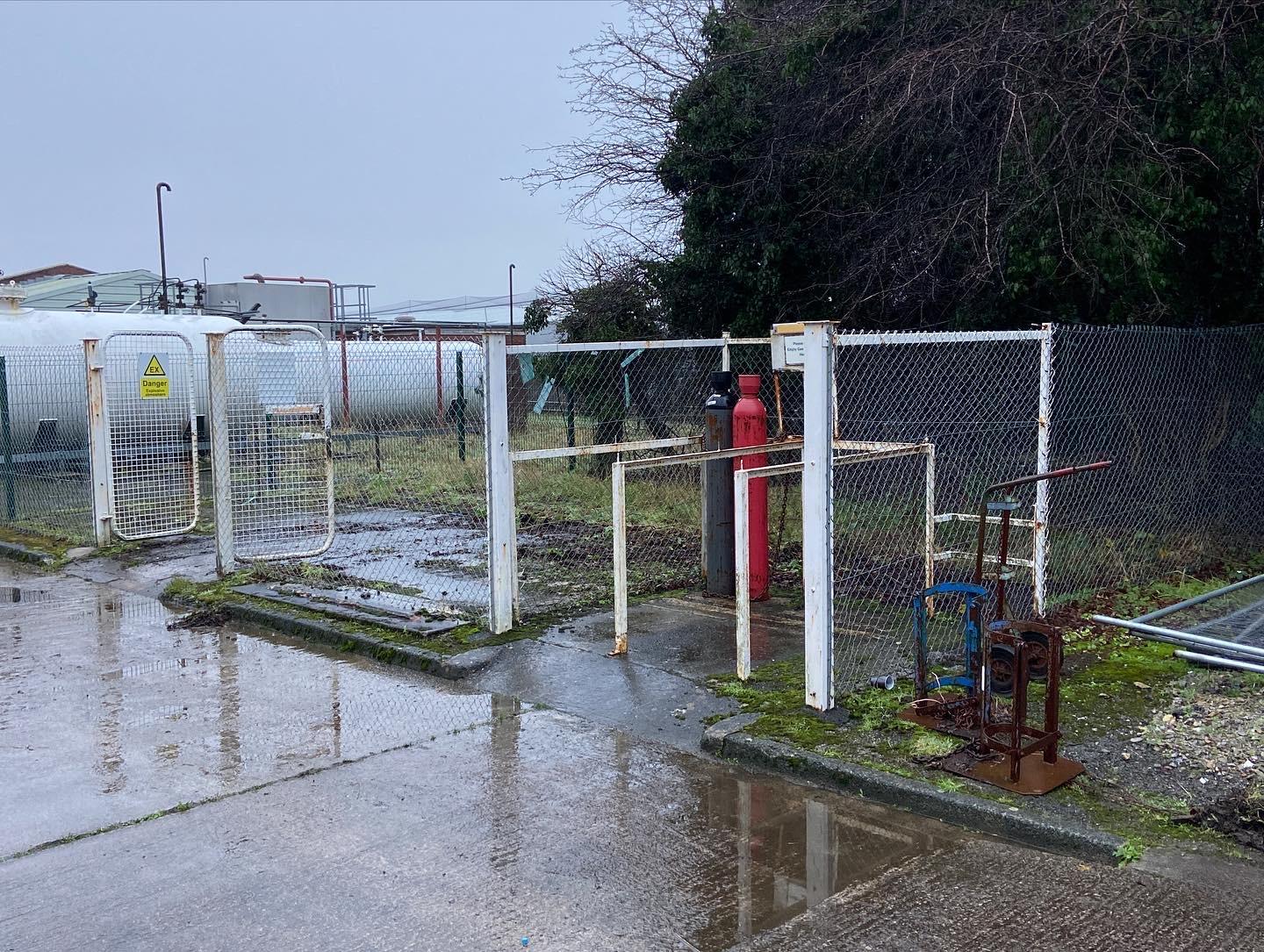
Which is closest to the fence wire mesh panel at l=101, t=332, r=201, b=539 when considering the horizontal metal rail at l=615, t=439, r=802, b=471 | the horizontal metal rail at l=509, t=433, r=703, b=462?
the horizontal metal rail at l=509, t=433, r=703, b=462

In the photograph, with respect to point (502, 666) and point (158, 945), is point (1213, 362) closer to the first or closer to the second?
point (502, 666)

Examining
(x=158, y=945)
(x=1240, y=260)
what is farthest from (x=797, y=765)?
(x=1240, y=260)

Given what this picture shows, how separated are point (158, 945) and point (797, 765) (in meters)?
2.55

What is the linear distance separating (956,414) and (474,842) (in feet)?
22.4

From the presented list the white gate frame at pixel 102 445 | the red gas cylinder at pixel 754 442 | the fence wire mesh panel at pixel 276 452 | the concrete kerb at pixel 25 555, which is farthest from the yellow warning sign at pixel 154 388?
the red gas cylinder at pixel 754 442

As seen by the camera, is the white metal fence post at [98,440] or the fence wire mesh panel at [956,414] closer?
the fence wire mesh panel at [956,414]

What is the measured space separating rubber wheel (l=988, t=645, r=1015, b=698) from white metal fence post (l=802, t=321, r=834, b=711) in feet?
2.61

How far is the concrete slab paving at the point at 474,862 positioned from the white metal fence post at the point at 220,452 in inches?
176

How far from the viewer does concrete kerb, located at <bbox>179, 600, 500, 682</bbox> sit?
6301 mm

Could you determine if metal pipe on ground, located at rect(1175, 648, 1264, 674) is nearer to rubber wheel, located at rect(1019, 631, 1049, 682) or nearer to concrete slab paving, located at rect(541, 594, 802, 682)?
rubber wheel, located at rect(1019, 631, 1049, 682)

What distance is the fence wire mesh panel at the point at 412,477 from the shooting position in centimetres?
906

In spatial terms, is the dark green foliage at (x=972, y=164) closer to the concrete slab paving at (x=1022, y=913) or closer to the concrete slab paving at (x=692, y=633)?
the concrete slab paving at (x=692, y=633)

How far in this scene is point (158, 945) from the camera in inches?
134

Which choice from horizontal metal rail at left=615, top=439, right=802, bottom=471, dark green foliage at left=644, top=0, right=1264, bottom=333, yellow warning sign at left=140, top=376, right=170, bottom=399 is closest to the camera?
horizontal metal rail at left=615, top=439, right=802, bottom=471
